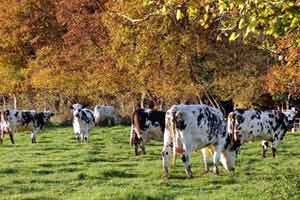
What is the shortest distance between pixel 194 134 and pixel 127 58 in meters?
22.0

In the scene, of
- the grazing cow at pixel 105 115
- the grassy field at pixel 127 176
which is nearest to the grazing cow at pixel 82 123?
the grassy field at pixel 127 176

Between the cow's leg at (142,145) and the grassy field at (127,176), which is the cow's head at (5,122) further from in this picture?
the cow's leg at (142,145)

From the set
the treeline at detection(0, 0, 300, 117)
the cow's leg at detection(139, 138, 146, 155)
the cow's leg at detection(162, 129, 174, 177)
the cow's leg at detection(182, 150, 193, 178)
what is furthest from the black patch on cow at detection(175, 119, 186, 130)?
the treeline at detection(0, 0, 300, 117)

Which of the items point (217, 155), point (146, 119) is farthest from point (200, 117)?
point (146, 119)

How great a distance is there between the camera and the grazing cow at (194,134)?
15415mm

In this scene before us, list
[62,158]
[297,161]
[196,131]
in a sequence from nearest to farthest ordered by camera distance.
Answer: [196,131] → [297,161] → [62,158]

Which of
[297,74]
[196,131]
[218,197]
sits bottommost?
[218,197]

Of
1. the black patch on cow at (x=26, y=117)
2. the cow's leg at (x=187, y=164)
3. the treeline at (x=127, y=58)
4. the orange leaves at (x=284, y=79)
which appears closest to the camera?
the cow's leg at (x=187, y=164)

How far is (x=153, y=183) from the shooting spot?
13.5m

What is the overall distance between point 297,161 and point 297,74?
1008 cm

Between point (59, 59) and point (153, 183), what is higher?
point (59, 59)

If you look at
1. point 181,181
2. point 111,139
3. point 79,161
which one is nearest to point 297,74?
point 111,139

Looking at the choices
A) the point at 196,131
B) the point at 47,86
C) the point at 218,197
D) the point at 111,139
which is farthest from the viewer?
the point at 47,86

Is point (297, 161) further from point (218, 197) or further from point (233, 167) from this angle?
point (218, 197)
